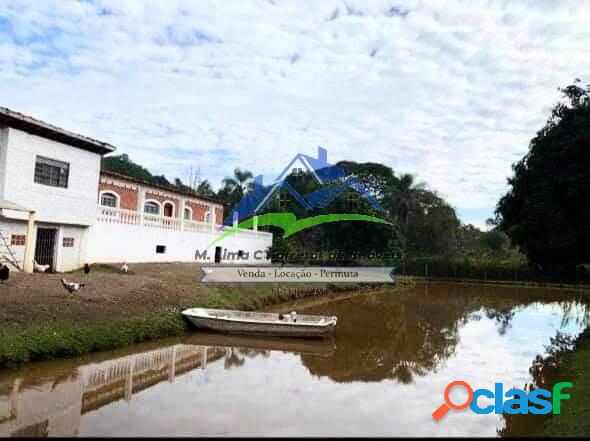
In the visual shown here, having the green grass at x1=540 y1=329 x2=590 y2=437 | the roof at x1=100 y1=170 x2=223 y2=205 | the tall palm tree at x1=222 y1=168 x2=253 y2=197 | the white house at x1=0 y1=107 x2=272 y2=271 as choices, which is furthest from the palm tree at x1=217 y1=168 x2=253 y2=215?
the green grass at x1=540 y1=329 x2=590 y2=437

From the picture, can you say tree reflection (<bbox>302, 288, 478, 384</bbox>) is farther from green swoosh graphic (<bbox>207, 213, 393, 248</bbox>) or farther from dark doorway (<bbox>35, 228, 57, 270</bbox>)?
green swoosh graphic (<bbox>207, 213, 393, 248</bbox>)

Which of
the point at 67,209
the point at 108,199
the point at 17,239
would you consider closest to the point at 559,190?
the point at 67,209

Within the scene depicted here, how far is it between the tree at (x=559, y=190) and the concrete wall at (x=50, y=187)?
16.3 metres

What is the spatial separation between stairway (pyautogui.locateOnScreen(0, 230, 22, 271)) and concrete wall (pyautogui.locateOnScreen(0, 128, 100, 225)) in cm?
83

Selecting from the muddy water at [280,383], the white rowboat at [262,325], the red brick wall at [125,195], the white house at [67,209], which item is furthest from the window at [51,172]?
the muddy water at [280,383]

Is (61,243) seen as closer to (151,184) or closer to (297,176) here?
(151,184)

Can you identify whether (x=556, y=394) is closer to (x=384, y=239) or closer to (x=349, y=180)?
(x=384, y=239)

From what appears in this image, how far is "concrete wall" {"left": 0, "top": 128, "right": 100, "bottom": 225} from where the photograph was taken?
13.8 metres

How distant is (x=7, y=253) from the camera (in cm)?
1384

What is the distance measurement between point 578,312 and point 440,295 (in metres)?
7.59

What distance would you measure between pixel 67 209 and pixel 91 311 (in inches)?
256

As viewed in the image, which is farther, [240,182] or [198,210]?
[240,182]

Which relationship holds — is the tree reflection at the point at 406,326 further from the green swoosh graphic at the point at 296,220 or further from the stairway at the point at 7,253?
the stairway at the point at 7,253

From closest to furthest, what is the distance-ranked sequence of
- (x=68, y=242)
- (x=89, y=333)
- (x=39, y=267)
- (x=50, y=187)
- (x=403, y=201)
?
(x=89, y=333) < (x=39, y=267) < (x=50, y=187) < (x=68, y=242) < (x=403, y=201)
